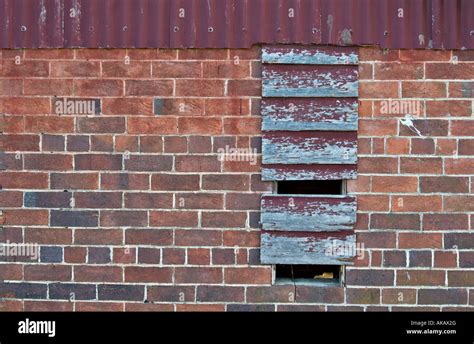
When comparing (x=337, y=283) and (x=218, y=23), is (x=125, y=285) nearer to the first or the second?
(x=337, y=283)

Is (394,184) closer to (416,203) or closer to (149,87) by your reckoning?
(416,203)

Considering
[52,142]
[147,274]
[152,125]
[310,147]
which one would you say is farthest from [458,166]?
[52,142]

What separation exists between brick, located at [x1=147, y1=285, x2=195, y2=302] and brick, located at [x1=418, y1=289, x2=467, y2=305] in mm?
1732

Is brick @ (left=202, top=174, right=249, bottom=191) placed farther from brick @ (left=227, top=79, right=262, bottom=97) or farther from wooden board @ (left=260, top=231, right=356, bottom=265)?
brick @ (left=227, top=79, right=262, bottom=97)

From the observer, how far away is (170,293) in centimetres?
418

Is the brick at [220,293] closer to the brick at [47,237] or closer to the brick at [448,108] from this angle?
the brick at [47,237]

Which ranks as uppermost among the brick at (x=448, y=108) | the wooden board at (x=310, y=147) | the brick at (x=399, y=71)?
the brick at (x=399, y=71)

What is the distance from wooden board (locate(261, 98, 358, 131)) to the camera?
13.4 ft

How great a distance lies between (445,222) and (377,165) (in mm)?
662

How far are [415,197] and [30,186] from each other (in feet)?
9.54

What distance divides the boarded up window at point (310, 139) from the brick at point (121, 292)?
3.20 ft

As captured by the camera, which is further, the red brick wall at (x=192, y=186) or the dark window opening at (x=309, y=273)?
the dark window opening at (x=309, y=273)

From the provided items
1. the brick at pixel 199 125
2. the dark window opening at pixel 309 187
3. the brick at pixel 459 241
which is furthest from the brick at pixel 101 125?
the brick at pixel 459 241

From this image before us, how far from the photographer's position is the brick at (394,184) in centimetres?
411
